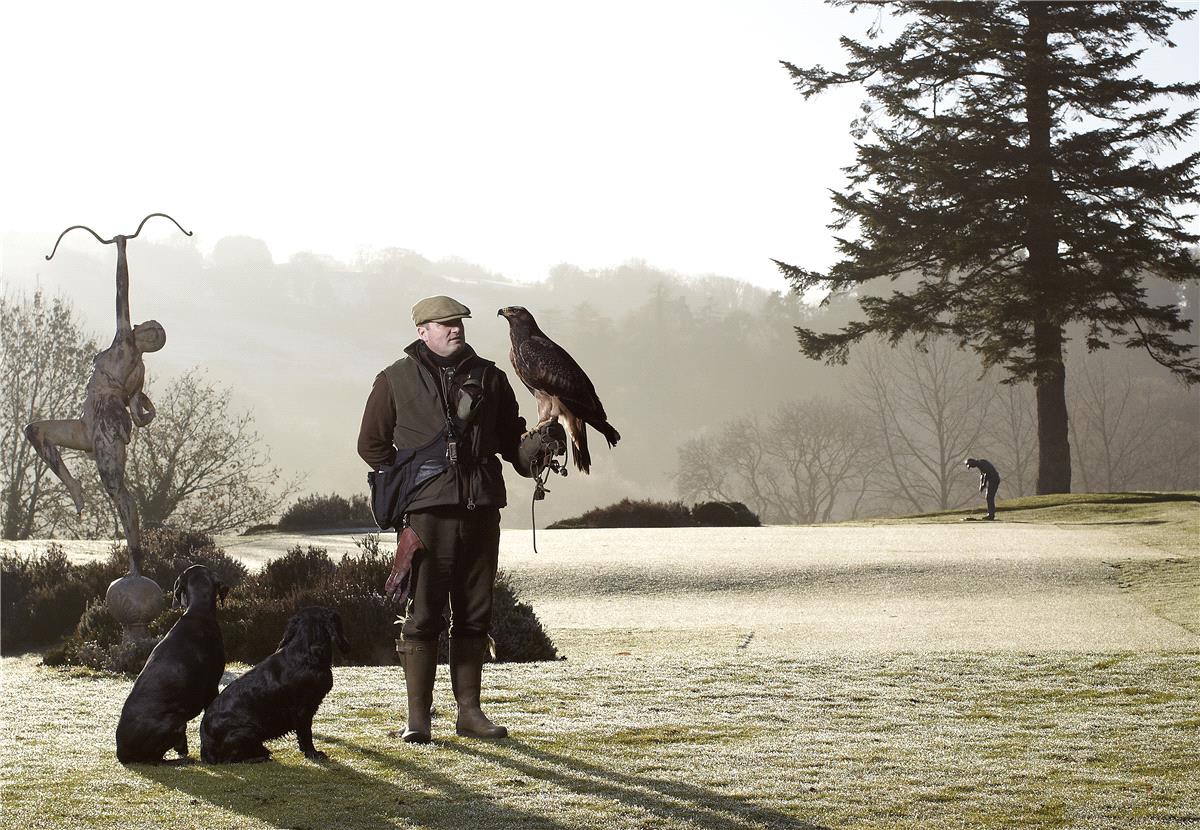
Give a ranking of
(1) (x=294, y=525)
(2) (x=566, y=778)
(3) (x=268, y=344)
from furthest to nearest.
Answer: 1. (3) (x=268, y=344)
2. (1) (x=294, y=525)
3. (2) (x=566, y=778)

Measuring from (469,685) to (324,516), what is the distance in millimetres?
20241

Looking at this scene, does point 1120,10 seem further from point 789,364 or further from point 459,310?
point 789,364

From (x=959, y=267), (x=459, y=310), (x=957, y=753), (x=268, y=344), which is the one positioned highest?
(x=268, y=344)

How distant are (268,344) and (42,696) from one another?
8681 cm

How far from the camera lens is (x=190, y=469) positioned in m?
28.1

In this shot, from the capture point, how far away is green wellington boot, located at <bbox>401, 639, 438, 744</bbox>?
5941mm

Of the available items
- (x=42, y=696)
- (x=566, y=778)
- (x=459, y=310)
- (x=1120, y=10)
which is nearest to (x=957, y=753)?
(x=566, y=778)

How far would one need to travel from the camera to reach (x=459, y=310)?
19.5ft

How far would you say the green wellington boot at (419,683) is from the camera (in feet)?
19.5

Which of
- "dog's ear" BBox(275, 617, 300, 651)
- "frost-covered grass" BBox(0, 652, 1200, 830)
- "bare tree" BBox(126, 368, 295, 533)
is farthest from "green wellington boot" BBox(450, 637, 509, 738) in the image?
"bare tree" BBox(126, 368, 295, 533)

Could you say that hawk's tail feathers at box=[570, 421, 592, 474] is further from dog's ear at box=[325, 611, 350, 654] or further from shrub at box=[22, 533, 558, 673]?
shrub at box=[22, 533, 558, 673]

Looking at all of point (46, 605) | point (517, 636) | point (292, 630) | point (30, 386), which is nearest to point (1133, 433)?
point (30, 386)

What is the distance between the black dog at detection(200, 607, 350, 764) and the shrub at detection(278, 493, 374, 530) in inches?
778

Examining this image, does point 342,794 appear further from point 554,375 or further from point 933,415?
point 933,415
